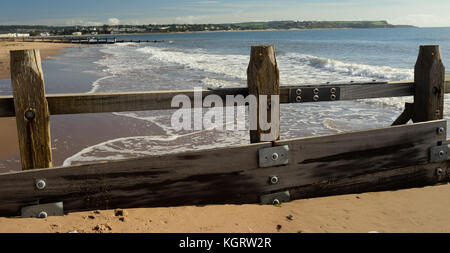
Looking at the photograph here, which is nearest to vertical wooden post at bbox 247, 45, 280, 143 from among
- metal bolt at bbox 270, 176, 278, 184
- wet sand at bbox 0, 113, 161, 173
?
metal bolt at bbox 270, 176, 278, 184

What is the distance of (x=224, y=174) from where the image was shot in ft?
11.8

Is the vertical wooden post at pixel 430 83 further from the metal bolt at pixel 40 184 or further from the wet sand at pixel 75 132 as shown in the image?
the wet sand at pixel 75 132

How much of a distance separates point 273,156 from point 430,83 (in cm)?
203

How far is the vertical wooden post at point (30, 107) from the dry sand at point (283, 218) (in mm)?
513

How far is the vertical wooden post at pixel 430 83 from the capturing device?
4340 millimetres

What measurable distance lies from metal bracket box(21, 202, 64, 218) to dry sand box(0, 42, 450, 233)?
46 millimetres

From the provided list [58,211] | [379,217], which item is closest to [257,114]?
[379,217]

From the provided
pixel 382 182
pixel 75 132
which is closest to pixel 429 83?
pixel 382 182

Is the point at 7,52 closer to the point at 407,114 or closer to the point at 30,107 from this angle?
the point at 30,107

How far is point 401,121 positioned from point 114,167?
10.8ft

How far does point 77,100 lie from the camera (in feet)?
10.9

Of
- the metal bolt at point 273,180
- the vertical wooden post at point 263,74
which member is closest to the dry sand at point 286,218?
the metal bolt at point 273,180

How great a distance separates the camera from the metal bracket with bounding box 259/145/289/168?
366cm
